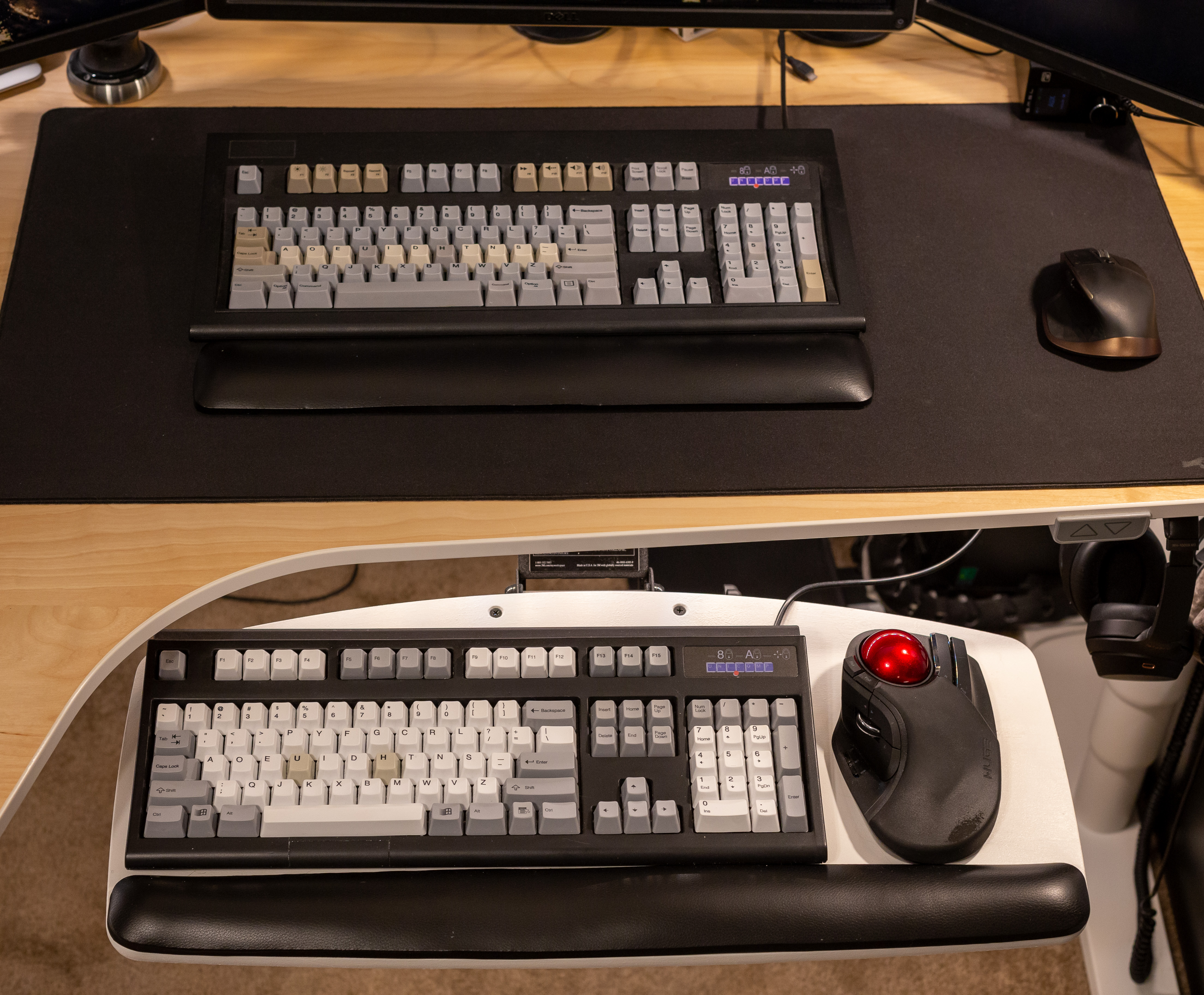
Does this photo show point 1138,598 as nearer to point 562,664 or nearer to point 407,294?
point 562,664

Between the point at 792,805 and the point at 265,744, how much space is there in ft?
1.15

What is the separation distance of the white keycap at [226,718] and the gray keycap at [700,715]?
304 millimetres

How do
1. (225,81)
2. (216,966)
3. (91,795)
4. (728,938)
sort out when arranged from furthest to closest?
(91,795) → (216,966) → (225,81) → (728,938)

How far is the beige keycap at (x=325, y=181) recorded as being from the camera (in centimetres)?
88

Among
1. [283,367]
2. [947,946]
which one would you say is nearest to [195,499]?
[283,367]

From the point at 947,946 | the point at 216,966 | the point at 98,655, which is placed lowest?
the point at 216,966

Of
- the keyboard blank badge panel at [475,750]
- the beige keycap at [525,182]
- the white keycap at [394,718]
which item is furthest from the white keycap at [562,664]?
the beige keycap at [525,182]

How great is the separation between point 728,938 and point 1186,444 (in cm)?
46

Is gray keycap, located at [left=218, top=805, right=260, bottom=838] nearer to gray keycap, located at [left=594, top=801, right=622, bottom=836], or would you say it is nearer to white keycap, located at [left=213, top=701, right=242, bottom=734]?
white keycap, located at [left=213, top=701, right=242, bottom=734]

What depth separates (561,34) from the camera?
1.05 meters

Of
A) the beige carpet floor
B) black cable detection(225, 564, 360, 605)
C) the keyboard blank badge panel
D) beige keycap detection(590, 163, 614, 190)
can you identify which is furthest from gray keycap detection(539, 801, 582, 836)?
black cable detection(225, 564, 360, 605)

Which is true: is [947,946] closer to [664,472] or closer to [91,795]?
[664,472]

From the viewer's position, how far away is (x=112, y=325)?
0.86 m

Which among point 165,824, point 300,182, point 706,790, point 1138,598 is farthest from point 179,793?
point 1138,598
